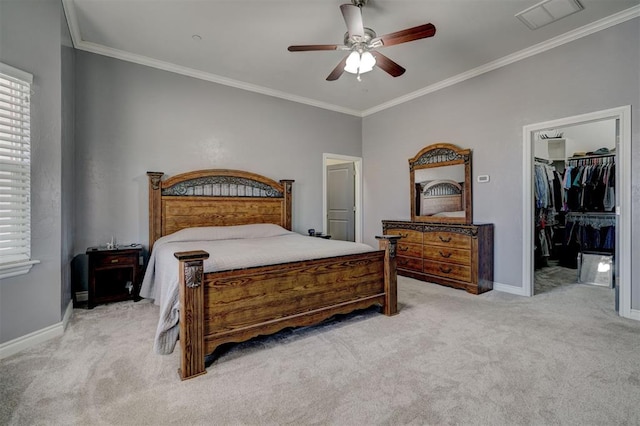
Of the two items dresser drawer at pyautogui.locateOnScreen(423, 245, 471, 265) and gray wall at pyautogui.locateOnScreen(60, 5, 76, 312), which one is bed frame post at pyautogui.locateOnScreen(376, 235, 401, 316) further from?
gray wall at pyautogui.locateOnScreen(60, 5, 76, 312)

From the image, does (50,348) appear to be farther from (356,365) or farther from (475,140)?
(475,140)

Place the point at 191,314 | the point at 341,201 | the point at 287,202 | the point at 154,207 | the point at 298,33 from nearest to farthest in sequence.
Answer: the point at 191,314 < the point at 298,33 < the point at 154,207 < the point at 287,202 < the point at 341,201

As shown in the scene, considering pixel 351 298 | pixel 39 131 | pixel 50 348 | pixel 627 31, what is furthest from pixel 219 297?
pixel 627 31

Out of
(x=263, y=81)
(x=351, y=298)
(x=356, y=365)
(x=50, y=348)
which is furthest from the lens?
(x=263, y=81)

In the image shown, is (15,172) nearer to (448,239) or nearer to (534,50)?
(448,239)

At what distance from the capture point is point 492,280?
13.4ft

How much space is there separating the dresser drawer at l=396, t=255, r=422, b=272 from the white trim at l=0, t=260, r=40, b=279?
4.22 metres

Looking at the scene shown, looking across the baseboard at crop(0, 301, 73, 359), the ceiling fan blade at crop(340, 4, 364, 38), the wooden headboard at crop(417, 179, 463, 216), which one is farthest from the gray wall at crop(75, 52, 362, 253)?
the ceiling fan blade at crop(340, 4, 364, 38)

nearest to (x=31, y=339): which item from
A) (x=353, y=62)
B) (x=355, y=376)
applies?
(x=355, y=376)

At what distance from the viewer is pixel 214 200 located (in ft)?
14.1

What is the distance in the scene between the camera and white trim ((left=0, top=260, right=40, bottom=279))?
2205 millimetres

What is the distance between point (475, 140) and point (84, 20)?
187 inches

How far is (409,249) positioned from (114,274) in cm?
392

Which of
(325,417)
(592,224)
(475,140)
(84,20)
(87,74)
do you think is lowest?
(325,417)
